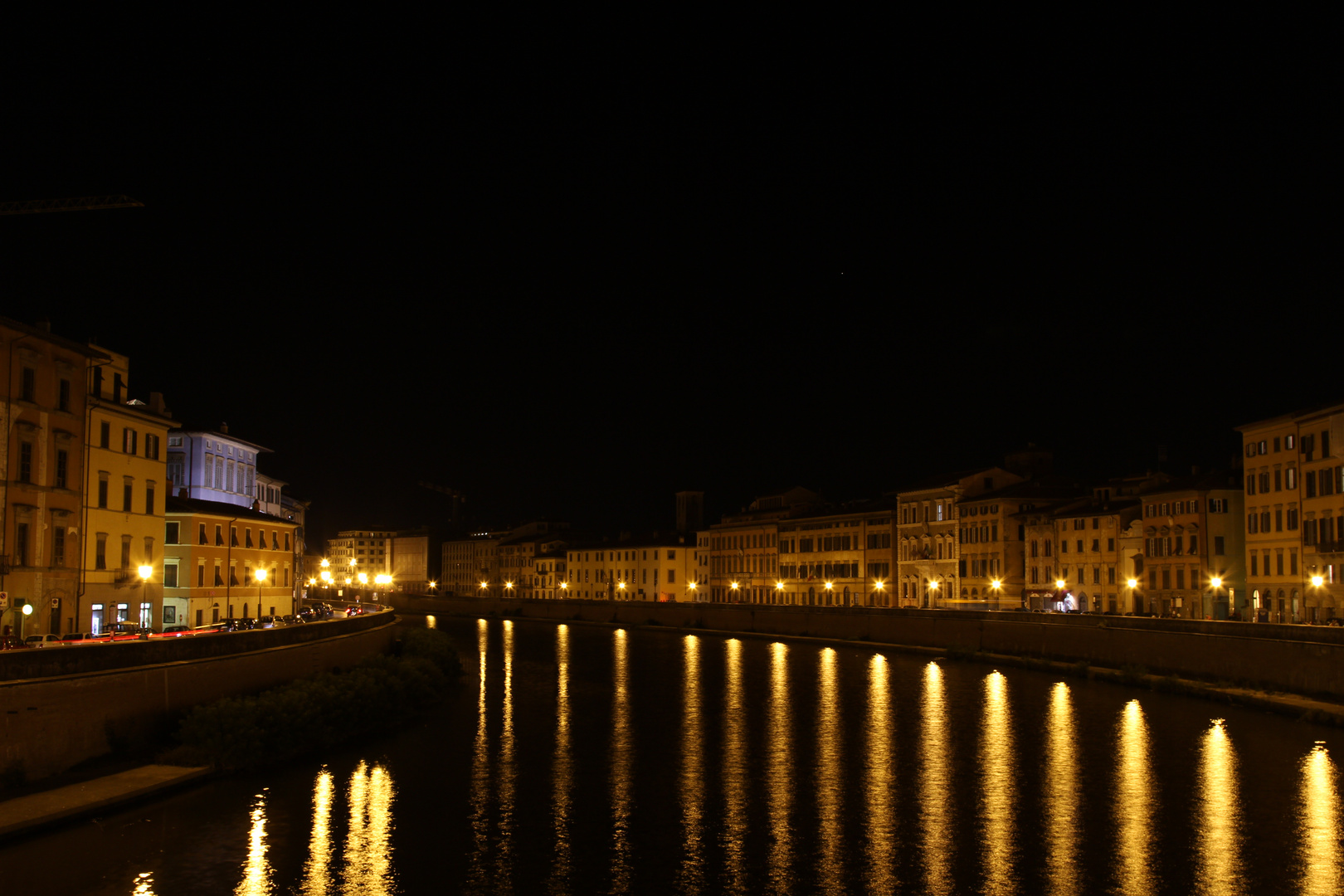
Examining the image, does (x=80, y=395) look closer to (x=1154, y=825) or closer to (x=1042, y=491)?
(x=1154, y=825)

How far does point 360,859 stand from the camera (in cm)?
2072

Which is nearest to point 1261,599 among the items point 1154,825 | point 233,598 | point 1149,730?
point 1149,730

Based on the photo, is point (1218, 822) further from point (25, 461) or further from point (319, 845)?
point (25, 461)

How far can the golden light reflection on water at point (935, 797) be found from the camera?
806 inches

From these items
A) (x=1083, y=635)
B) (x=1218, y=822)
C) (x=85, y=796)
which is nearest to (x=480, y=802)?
(x=85, y=796)

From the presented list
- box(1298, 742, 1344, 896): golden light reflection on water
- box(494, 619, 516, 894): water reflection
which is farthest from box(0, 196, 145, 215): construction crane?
box(1298, 742, 1344, 896): golden light reflection on water

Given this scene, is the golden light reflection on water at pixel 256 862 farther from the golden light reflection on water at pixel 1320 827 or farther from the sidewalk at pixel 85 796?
the golden light reflection on water at pixel 1320 827

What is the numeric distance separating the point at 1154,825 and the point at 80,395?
32308mm

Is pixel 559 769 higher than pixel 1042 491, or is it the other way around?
pixel 1042 491

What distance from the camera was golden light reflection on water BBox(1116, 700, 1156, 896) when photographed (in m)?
20.0

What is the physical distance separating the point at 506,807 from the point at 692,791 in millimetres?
4356

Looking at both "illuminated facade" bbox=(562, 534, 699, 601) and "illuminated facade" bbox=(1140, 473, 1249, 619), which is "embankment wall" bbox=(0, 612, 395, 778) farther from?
"illuminated facade" bbox=(562, 534, 699, 601)

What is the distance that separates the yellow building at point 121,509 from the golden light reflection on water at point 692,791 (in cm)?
1912

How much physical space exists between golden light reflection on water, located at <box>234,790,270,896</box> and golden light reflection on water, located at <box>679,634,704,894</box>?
6.72m
